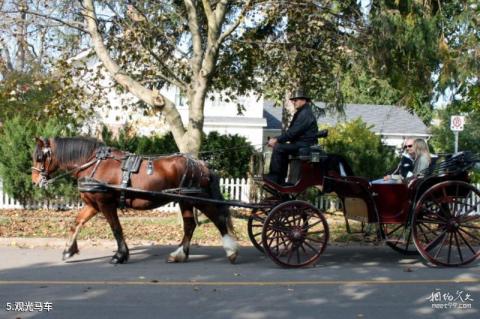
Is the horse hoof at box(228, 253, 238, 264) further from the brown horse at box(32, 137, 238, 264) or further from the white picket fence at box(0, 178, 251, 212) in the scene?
the white picket fence at box(0, 178, 251, 212)

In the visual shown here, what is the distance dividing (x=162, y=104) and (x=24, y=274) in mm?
5381

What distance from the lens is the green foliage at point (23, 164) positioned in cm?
1611

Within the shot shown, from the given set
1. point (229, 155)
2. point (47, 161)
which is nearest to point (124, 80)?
point (47, 161)

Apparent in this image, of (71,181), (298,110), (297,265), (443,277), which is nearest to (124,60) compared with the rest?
(71,181)

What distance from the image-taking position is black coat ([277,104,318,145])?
8.73m

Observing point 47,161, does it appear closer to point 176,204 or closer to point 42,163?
point 42,163

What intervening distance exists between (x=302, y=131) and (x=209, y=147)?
31.6 ft

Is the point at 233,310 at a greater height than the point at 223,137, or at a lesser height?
lesser

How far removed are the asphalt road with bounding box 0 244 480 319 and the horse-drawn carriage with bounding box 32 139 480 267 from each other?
404mm

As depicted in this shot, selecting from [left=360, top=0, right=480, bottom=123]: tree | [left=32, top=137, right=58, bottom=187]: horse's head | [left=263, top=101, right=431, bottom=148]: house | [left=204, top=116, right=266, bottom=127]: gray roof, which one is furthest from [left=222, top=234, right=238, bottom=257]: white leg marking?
[left=263, top=101, right=431, bottom=148]: house

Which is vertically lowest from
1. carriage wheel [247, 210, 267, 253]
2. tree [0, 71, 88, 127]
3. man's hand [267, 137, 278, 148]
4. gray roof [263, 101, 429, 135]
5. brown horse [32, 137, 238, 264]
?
carriage wheel [247, 210, 267, 253]

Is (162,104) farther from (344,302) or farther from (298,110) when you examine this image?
(344,302)

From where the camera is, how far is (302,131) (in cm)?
874

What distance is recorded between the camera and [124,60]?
14.3 meters
